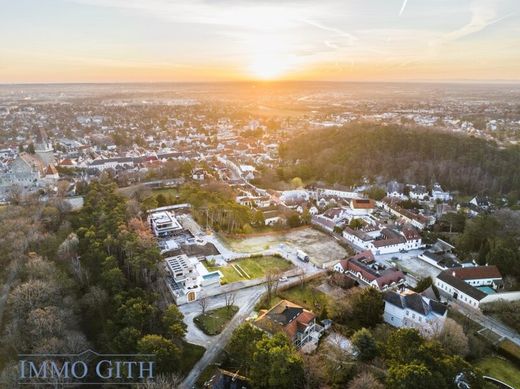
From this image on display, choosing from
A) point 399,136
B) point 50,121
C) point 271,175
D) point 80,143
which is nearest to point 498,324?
point 271,175

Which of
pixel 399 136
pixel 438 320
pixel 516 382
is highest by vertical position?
pixel 399 136

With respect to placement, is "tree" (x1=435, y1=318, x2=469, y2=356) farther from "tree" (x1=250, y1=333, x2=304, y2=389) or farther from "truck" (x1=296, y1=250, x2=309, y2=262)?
"truck" (x1=296, y1=250, x2=309, y2=262)

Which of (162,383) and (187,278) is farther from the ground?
(162,383)

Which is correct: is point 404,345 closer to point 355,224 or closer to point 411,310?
point 411,310

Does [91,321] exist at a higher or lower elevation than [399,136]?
lower

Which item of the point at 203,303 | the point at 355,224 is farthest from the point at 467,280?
the point at 203,303

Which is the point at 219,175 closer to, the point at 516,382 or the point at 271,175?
the point at 271,175

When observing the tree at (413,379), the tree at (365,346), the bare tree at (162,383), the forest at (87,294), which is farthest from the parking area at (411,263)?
the bare tree at (162,383)
